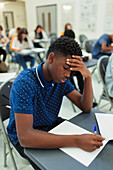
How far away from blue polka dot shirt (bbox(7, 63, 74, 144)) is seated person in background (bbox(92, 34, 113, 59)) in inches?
95.1

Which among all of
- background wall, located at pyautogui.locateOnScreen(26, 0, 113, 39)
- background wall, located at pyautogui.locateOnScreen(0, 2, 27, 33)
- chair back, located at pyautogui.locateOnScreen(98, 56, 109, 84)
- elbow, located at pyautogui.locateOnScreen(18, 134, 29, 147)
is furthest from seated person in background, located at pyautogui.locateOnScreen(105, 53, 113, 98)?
background wall, located at pyautogui.locateOnScreen(0, 2, 27, 33)

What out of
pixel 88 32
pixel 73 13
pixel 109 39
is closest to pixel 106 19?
pixel 88 32

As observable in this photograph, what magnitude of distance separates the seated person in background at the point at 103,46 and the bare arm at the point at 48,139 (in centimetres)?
275

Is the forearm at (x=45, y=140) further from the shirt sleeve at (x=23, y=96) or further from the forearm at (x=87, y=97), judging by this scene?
the forearm at (x=87, y=97)

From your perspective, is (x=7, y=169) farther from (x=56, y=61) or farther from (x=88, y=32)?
(x=88, y=32)

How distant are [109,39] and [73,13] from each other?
3389 mm

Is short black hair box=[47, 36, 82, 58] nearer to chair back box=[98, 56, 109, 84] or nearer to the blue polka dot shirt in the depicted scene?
the blue polka dot shirt

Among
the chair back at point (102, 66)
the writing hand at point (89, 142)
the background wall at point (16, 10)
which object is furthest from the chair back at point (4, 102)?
the background wall at point (16, 10)

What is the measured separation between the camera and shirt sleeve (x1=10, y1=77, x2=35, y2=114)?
700 millimetres

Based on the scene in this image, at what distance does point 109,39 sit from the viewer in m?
3.23

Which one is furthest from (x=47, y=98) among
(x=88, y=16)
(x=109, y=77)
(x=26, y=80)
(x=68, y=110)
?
(x=88, y=16)

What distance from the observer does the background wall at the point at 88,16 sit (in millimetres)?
5000

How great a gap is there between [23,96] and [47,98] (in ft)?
0.67

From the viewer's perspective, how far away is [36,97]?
0.83m
